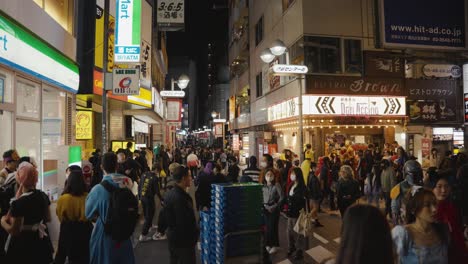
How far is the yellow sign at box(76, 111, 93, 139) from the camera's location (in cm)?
1477

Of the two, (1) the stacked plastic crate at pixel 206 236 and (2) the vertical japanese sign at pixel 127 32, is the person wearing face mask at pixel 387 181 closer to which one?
(1) the stacked plastic crate at pixel 206 236

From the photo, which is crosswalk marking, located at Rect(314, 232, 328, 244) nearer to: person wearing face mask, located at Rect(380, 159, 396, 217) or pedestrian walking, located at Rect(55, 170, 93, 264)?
person wearing face mask, located at Rect(380, 159, 396, 217)

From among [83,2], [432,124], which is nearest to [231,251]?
[83,2]

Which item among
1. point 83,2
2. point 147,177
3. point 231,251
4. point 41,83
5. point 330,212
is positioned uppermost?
point 83,2

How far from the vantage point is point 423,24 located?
15.5m

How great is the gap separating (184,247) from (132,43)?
28.9 ft

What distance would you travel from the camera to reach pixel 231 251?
5250 millimetres

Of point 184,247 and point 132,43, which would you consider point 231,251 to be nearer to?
point 184,247

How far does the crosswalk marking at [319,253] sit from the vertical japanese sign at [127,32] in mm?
7663

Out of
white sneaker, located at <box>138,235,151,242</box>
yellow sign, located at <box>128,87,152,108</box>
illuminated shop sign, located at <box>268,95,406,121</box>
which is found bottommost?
white sneaker, located at <box>138,235,151,242</box>

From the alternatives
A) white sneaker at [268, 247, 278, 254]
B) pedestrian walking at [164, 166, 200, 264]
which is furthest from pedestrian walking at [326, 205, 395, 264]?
white sneaker at [268, 247, 278, 254]

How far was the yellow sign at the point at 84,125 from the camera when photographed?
582 inches

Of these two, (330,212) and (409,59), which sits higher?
(409,59)

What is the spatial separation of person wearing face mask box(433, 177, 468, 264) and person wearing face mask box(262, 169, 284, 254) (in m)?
3.53
